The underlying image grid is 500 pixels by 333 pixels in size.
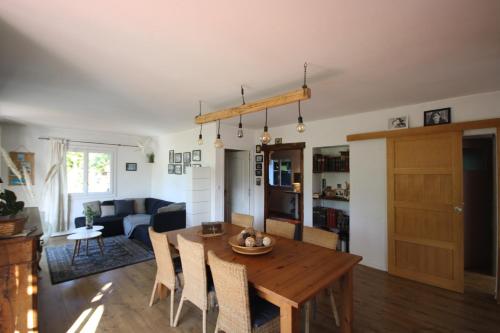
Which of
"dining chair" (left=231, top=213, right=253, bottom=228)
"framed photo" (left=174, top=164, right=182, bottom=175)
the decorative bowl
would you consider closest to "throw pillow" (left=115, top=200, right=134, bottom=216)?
"framed photo" (left=174, top=164, right=182, bottom=175)

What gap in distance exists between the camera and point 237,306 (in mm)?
1583

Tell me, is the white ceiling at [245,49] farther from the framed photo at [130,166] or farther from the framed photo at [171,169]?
the framed photo at [130,166]

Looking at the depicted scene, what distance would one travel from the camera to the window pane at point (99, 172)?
5859 millimetres

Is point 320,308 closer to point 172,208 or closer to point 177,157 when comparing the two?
point 172,208

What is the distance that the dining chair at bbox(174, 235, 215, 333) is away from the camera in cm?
189

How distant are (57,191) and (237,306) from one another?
5594mm

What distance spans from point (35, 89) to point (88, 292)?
2.53 m

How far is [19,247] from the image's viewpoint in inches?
58.4

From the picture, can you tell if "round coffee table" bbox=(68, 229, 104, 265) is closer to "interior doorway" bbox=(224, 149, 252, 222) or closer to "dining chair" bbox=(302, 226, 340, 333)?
"interior doorway" bbox=(224, 149, 252, 222)

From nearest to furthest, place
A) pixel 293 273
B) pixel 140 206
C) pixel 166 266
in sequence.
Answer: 1. pixel 293 273
2. pixel 166 266
3. pixel 140 206

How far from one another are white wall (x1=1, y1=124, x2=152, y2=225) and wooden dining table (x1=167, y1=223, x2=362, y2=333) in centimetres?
457

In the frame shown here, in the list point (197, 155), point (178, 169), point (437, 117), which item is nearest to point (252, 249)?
point (437, 117)

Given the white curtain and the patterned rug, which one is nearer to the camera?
the patterned rug

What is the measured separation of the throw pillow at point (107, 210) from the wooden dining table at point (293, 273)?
394 centimetres
